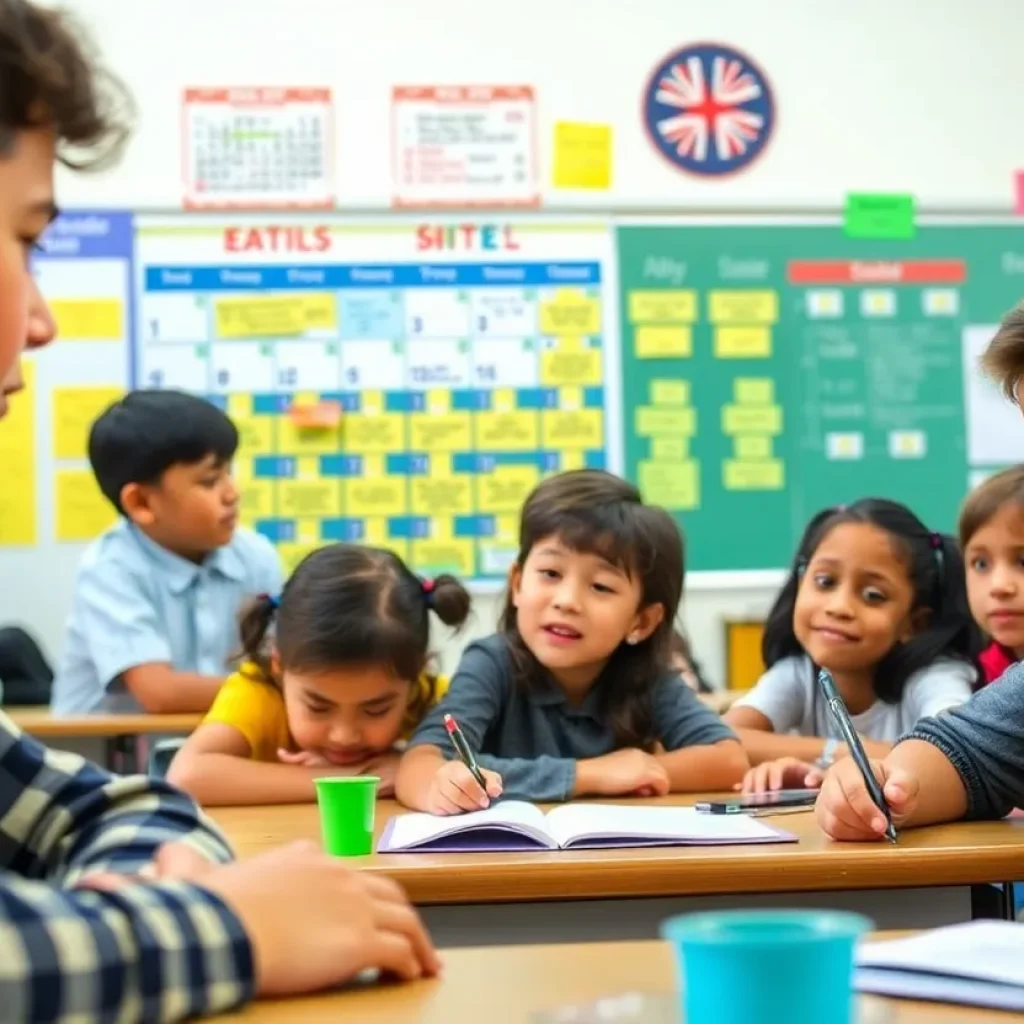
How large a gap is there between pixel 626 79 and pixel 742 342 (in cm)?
80

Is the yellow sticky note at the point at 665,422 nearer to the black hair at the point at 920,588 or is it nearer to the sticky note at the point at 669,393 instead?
the sticky note at the point at 669,393

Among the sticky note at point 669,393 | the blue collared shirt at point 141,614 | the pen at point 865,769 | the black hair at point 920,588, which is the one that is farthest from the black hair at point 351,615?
the sticky note at point 669,393

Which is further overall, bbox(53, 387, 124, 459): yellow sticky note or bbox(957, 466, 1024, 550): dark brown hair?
bbox(53, 387, 124, 459): yellow sticky note

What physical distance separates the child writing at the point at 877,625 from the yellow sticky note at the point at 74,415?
2168 millimetres

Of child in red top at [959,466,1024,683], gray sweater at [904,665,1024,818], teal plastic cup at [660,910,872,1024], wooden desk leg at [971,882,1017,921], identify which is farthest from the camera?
child in red top at [959,466,1024,683]

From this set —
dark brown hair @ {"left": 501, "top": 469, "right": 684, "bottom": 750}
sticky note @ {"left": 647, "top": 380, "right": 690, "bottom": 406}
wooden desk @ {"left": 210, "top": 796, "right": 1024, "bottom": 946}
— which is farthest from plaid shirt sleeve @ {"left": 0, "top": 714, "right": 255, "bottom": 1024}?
sticky note @ {"left": 647, "top": 380, "right": 690, "bottom": 406}

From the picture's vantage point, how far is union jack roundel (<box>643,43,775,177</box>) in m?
4.31

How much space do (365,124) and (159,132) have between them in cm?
56

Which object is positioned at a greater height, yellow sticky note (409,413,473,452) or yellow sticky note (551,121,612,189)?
yellow sticky note (551,121,612,189)

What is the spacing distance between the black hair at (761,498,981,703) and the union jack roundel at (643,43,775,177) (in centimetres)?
198

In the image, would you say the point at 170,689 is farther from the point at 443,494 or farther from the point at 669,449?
the point at 669,449

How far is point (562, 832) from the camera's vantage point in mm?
1526

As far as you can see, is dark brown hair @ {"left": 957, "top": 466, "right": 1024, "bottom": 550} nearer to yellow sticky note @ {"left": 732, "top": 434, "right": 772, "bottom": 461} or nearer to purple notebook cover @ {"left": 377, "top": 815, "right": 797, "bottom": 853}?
purple notebook cover @ {"left": 377, "top": 815, "right": 797, "bottom": 853}

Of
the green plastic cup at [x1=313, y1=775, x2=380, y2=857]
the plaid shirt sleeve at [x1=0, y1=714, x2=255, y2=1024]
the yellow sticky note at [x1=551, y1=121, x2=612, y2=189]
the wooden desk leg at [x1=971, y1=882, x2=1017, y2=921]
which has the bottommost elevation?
the wooden desk leg at [x1=971, y1=882, x2=1017, y2=921]
